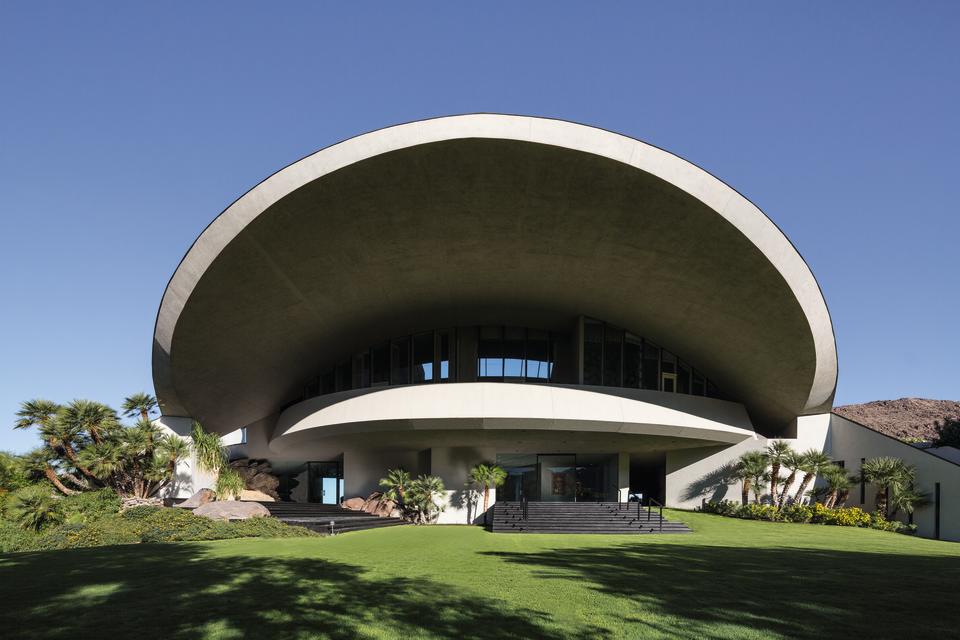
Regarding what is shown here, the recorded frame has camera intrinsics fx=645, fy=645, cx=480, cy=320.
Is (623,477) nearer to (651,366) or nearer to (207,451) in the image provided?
(651,366)

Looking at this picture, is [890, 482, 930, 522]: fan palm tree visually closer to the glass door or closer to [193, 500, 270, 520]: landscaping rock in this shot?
the glass door

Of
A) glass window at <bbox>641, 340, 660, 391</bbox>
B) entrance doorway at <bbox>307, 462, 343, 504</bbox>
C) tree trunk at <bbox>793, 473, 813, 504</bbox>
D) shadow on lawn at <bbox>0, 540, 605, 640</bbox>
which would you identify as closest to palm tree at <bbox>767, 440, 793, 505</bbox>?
tree trunk at <bbox>793, 473, 813, 504</bbox>

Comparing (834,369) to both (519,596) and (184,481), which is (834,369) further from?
(184,481)

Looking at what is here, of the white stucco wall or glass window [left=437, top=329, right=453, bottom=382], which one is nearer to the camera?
the white stucco wall

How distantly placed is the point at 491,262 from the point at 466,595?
59.7 ft

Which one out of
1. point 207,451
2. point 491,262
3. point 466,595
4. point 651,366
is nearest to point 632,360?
point 651,366

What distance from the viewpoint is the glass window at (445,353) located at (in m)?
31.6

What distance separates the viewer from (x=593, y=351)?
30.4 meters

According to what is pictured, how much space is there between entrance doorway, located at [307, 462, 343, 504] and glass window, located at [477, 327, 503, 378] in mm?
16271

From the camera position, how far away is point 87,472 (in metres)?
26.1

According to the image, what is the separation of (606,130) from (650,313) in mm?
10719

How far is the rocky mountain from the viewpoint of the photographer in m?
78.2

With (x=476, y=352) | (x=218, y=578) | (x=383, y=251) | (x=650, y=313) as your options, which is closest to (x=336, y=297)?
(x=383, y=251)

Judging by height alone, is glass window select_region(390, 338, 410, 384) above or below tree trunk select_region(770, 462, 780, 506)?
above
